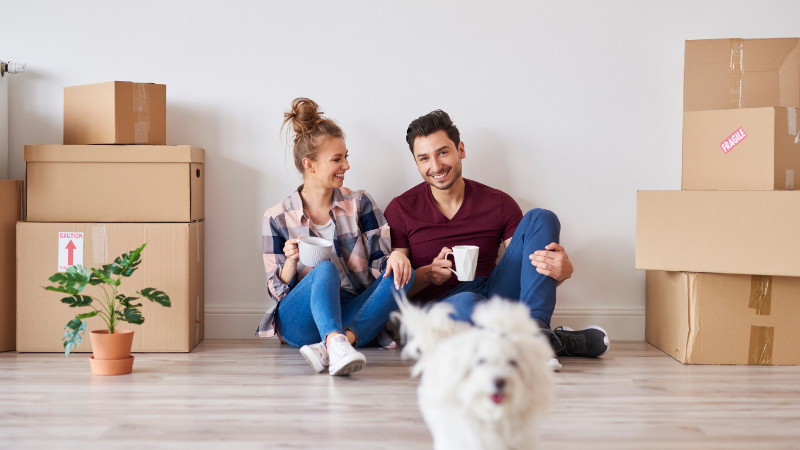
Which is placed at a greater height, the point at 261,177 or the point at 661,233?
the point at 261,177

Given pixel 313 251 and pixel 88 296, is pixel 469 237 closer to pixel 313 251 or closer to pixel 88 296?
pixel 313 251

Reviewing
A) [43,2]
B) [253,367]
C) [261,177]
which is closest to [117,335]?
[253,367]

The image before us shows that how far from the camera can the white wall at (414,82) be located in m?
2.55

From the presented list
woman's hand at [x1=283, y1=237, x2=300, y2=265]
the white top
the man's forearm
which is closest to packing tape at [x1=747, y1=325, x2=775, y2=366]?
the man's forearm

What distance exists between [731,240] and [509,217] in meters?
0.73

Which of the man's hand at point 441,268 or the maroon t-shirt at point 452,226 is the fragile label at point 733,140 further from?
the man's hand at point 441,268

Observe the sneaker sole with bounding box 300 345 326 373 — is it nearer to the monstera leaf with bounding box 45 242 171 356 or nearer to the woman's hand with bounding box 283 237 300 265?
the woman's hand with bounding box 283 237 300 265

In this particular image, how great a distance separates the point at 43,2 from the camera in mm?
2547

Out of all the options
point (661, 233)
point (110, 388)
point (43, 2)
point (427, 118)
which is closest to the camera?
point (110, 388)

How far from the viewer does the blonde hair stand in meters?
2.32

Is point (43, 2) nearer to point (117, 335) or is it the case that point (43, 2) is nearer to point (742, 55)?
point (117, 335)

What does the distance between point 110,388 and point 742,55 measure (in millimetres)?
2358

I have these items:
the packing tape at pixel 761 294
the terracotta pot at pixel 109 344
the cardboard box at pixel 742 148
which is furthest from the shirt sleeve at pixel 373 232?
the packing tape at pixel 761 294

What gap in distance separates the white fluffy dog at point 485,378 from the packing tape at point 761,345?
4.56ft
